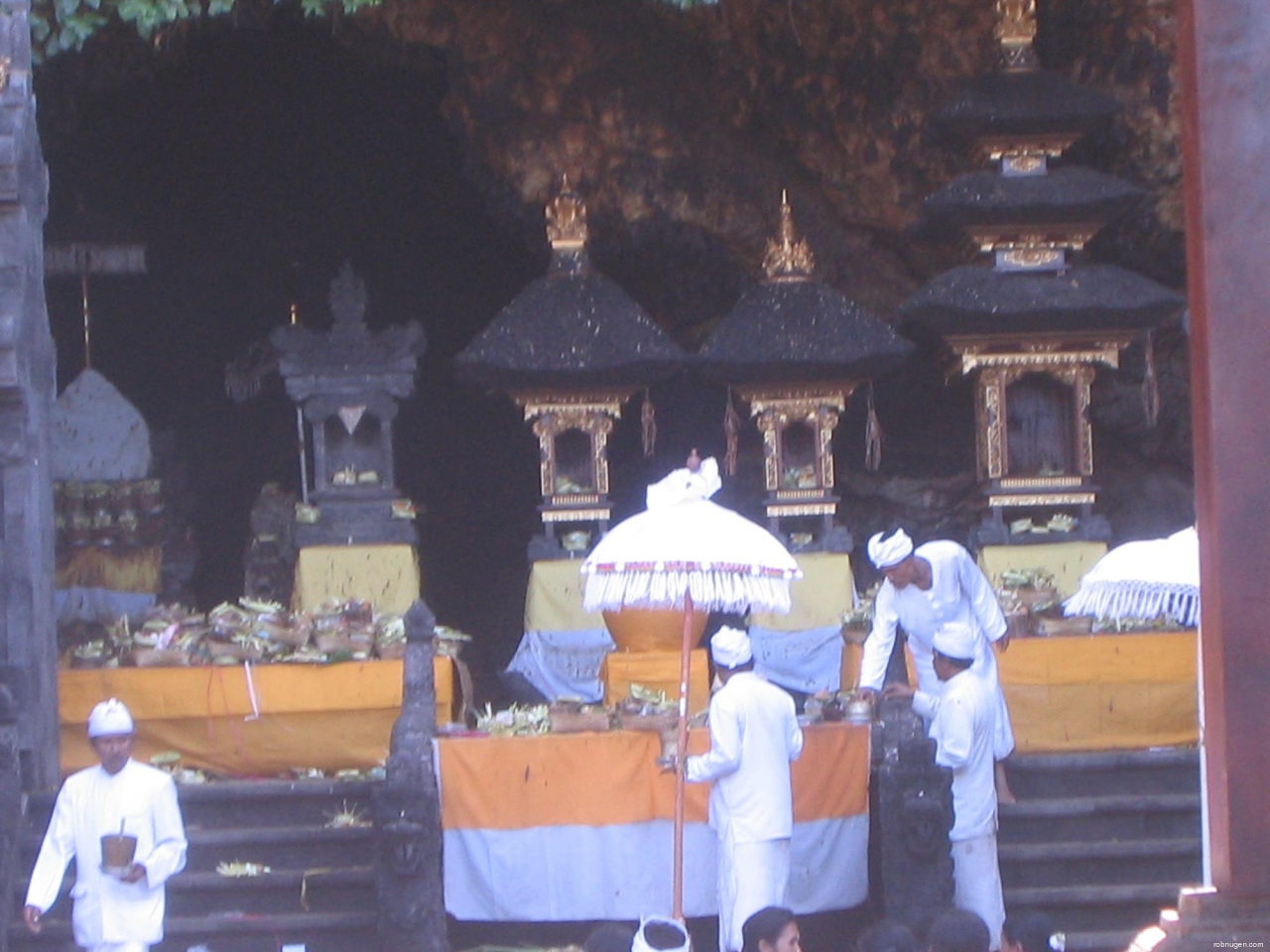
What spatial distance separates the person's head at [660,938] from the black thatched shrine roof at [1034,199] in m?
8.42

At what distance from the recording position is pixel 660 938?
7.65 meters

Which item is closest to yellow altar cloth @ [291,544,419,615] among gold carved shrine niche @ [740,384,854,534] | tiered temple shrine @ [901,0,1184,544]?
gold carved shrine niche @ [740,384,854,534]

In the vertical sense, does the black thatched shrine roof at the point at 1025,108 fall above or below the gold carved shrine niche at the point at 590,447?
above

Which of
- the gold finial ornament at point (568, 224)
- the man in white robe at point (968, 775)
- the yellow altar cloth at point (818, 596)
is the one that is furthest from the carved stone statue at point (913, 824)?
the gold finial ornament at point (568, 224)

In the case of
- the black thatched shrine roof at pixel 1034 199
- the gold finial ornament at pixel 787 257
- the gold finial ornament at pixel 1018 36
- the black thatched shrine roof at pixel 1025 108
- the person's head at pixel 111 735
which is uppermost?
the gold finial ornament at pixel 1018 36

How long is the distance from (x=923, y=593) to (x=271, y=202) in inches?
372

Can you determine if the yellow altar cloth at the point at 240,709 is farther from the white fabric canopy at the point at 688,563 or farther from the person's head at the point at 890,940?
the person's head at the point at 890,940

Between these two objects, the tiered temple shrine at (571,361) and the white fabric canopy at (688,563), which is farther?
the tiered temple shrine at (571,361)

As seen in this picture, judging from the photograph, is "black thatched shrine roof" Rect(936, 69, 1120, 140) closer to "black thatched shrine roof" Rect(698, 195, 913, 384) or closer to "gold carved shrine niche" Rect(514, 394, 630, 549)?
"black thatched shrine roof" Rect(698, 195, 913, 384)

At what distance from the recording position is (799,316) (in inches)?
607

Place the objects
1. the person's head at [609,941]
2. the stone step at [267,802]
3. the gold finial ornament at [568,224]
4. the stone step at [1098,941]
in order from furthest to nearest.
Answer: the gold finial ornament at [568,224] < the stone step at [267,802] < the stone step at [1098,941] < the person's head at [609,941]

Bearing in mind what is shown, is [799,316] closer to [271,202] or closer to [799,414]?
[799,414]

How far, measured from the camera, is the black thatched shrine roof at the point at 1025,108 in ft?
49.7

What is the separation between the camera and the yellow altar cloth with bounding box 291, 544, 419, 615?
15.1 metres
